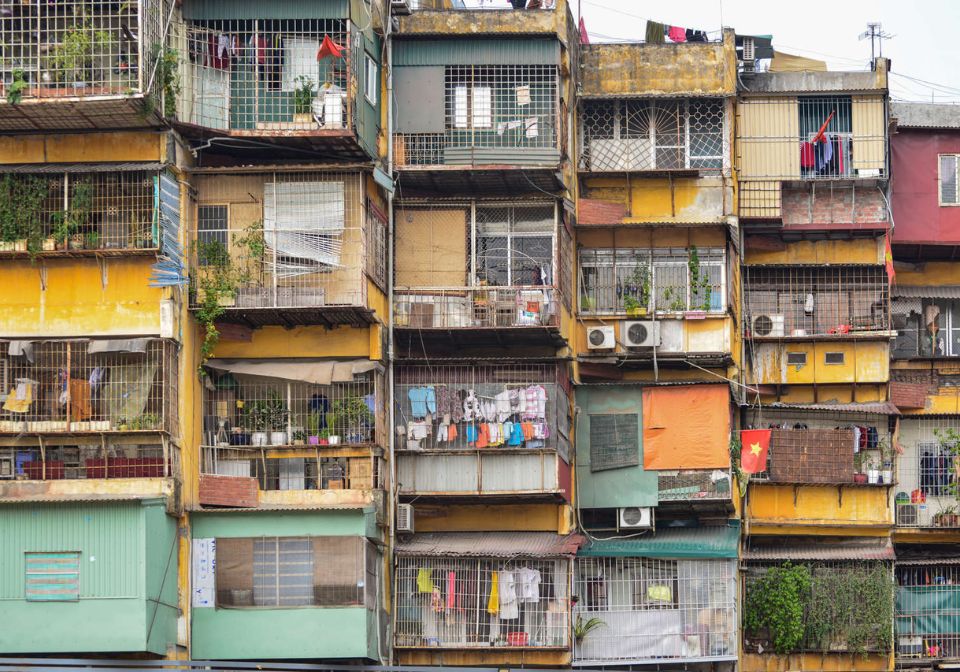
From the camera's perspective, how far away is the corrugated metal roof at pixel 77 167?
3272 centimetres

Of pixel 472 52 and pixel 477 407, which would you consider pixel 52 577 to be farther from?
pixel 472 52

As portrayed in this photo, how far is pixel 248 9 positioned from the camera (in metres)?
34.2

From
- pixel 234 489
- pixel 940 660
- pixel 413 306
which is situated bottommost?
pixel 940 660

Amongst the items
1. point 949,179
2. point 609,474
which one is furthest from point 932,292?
point 609,474

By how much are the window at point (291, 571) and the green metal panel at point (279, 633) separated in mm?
186

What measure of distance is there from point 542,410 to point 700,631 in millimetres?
4732

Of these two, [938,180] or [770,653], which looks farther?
[938,180]

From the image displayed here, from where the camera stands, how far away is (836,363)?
39.1m

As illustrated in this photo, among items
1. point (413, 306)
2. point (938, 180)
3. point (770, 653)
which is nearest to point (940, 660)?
point (770, 653)

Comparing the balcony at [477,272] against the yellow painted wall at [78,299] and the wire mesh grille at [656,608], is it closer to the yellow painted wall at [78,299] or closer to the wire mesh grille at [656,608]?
the wire mesh grille at [656,608]

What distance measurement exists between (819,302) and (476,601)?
9.46 metres

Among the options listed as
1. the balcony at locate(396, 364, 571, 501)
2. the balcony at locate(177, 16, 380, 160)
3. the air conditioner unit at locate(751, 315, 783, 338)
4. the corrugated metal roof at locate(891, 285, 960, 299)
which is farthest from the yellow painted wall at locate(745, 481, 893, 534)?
the balcony at locate(177, 16, 380, 160)

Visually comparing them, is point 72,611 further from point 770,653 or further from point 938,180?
point 938,180

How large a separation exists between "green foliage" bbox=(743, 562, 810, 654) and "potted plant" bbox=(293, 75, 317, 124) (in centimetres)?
1171
